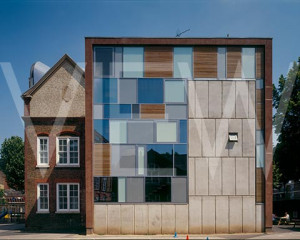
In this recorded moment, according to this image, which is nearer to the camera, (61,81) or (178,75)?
(178,75)

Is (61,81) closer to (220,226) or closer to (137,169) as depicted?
(137,169)

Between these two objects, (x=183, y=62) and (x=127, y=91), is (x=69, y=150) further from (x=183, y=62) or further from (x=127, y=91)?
(x=183, y=62)

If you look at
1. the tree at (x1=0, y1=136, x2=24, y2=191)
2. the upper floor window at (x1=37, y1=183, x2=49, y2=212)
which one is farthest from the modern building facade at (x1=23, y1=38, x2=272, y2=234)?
the tree at (x1=0, y1=136, x2=24, y2=191)

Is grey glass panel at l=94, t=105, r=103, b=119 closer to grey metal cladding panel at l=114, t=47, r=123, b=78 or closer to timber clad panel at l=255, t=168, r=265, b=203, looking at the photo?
grey metal cladding panel at l=114, t=47, r=123, b=78

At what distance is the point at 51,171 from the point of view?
69.5ft

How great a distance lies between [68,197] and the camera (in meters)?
21.0

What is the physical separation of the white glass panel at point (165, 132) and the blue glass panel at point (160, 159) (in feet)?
1.99

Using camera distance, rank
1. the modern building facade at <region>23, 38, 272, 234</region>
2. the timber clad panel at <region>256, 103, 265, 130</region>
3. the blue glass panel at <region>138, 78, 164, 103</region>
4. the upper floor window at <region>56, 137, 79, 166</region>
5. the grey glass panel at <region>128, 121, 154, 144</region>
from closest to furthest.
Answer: the modern building facade at <region>23, 38, 272, 234</region> → the grey glass panel at <region>128, 121, 154, 144</region> → the blue glass panel at <region>138, 78, 164, 103</region> → the timber clad panel at <region>256, 103, 265, 130</region> → the upper floor window at <region>56, 137, 79, 166</region>

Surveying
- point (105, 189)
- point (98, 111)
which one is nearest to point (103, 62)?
point (98, 111)

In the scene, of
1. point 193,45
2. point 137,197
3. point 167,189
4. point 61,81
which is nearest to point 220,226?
point 167,189

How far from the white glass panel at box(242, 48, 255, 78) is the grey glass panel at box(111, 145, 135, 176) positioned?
9254 millimetres

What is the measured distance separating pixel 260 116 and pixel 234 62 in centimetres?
410

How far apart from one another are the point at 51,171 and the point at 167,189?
9.18m

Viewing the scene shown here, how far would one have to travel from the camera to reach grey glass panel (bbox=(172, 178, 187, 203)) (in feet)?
60.2
